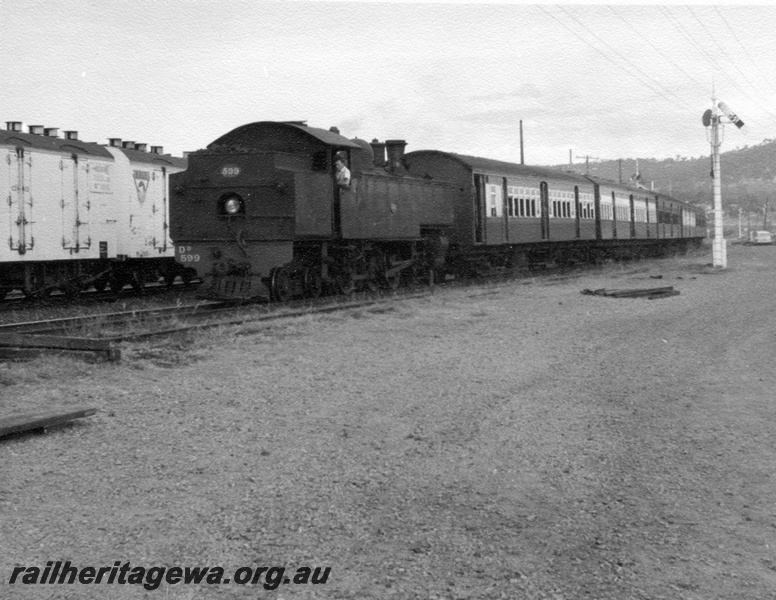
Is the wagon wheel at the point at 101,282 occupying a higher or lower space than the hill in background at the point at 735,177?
lower

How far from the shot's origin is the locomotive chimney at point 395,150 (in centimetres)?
1839

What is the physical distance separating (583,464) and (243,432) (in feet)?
7.94

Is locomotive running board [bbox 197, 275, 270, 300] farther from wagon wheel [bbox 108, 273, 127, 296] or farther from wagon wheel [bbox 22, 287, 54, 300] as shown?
wagon wheel [bbox 108, 273, 127, 296]

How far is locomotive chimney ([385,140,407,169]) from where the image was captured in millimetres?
18391

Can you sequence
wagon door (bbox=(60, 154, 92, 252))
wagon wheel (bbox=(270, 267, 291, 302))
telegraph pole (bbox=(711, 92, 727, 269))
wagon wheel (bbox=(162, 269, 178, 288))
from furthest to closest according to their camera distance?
telegraph pole (bbox=(711, 92, 727, 269))
wagon wheel (bbox=(162, 269, 178, 288))
wagon door (bbox=(60, 154, 92, 252))
wagon wheel (bbox=(270, 267, 291, 302))

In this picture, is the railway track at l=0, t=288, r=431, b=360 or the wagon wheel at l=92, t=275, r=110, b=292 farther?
the wagon wheel at l=92, t=275, r=110, b=292

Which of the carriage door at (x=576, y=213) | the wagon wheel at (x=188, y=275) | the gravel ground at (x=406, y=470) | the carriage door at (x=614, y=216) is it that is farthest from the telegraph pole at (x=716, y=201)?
the gravel ground at (x=406, y=470)

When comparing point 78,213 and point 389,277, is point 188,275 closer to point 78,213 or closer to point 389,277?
point 78,213

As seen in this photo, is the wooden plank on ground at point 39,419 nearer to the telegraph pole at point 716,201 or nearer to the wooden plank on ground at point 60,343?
the wooden plank on ground at point 60,343

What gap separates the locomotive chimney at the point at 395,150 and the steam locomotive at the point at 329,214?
22 millimetres

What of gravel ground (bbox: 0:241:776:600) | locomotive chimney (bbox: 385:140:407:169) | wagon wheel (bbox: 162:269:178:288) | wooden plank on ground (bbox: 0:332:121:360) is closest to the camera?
gravel ground (bbox: 0:241:776:600)

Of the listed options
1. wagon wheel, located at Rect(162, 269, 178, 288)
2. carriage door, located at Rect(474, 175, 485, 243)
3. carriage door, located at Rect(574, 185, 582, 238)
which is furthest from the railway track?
carriage door, located at Rect(574, 185, 582, 238)

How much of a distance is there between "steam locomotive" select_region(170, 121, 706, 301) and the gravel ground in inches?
146

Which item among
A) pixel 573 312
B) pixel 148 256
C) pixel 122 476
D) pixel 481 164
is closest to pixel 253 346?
pixel 122 476
